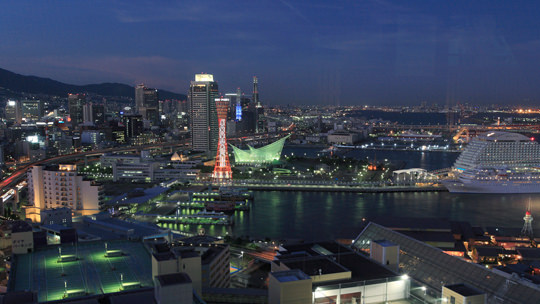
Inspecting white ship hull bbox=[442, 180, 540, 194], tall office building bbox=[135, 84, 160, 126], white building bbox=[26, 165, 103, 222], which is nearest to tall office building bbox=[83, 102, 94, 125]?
tall office building bbox=[135, 84, 160, 126]

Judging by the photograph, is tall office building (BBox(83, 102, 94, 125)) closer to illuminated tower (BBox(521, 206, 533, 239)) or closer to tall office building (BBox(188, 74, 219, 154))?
tall office building (BBox(188, 74, 219, 154))

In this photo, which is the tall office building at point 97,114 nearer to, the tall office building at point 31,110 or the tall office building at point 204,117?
the tall office building at point 31,110

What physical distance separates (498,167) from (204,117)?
10376 mm

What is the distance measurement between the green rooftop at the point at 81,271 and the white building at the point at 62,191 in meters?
3.77

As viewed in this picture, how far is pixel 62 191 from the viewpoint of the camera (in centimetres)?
746

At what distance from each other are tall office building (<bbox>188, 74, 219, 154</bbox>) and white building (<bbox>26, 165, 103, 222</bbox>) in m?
9.32

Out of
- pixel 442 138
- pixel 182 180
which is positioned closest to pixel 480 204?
pixel 182 180

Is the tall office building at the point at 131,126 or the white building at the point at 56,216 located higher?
the tall office building at the point at 131,126

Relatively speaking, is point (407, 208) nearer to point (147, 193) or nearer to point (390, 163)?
point (147, 193)

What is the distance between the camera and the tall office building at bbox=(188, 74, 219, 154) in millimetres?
16984

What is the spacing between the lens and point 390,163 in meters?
14.2

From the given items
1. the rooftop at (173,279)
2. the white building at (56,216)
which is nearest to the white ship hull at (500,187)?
the white building at (56,216)

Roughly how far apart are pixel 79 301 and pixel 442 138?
22905mm

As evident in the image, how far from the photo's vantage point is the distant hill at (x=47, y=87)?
116 feet
